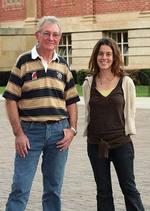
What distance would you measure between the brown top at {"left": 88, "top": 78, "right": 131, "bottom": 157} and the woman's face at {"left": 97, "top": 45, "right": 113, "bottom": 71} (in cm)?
22

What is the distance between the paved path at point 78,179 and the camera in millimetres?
8242

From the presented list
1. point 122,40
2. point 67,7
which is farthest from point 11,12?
point 122,40

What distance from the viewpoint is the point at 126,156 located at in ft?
21.2

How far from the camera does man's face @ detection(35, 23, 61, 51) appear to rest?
6.04 meters

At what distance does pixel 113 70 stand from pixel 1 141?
8665mm

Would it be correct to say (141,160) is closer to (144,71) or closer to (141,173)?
(141,173)

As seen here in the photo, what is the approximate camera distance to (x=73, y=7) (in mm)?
41219

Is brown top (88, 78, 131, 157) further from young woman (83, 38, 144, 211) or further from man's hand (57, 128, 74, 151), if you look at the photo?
man's hand (57, 128, 74, 151)

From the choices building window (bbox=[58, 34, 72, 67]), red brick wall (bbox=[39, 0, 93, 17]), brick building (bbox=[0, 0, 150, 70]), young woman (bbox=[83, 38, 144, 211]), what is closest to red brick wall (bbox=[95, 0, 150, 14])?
brick building (bbox=[0, 0, 150, 70])

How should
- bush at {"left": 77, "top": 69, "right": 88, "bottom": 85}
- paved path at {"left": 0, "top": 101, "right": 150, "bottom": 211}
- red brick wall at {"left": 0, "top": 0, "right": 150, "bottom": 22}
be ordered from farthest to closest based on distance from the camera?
red brick wall at {"left": 0, "top": 0, "right": 150, "bottom": 22}, bush at {"left": 77, "top": 69, "right": 88, "bottom": 85}, paved path at {"left": 0, "top": 101, "right": 150, "bottom": 211}

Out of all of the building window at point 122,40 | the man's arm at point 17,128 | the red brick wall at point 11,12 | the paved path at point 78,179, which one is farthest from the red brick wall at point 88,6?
the man's arm at point 17,128

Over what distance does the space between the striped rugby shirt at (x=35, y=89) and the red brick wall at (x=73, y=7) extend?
32.0m

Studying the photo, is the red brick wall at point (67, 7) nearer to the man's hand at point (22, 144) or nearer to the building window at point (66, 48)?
the building window at point (66, 48)

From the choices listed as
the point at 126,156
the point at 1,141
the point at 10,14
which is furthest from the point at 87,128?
the point at 10,14
